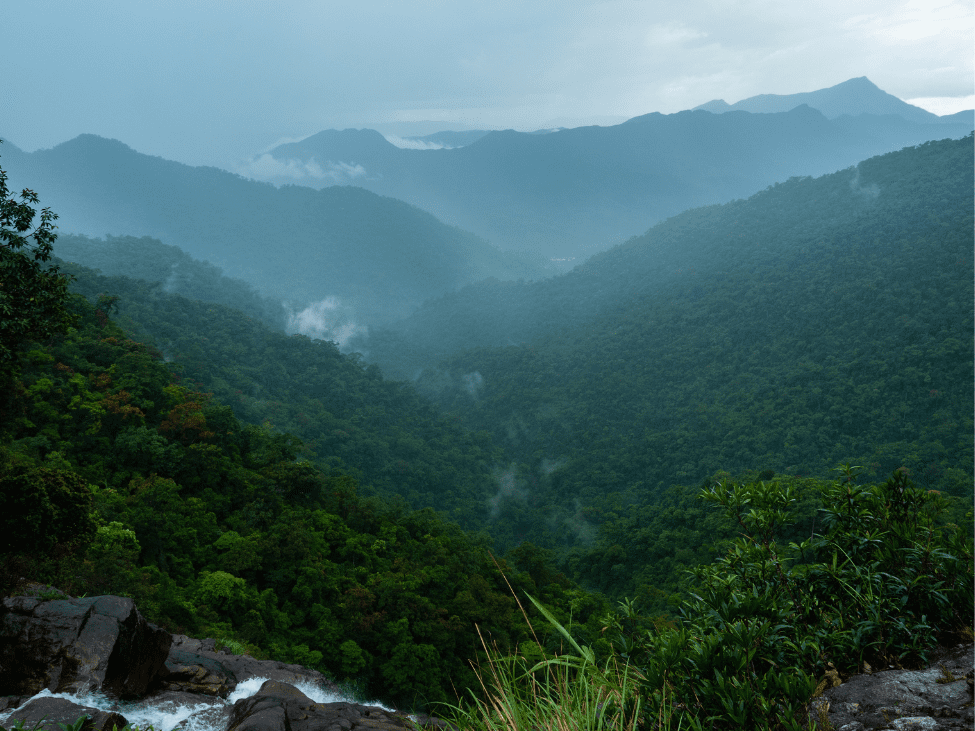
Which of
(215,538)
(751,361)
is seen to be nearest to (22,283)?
(215,538)

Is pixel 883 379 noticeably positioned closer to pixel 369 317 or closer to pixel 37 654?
pixel 37 654

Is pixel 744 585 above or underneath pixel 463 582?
above

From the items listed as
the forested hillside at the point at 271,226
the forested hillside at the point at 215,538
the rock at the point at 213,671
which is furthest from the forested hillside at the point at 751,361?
the forested hillside at the point at 271,226

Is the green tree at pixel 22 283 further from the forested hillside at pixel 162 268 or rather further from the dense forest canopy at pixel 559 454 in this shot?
the forested hillside at pixel 162 268

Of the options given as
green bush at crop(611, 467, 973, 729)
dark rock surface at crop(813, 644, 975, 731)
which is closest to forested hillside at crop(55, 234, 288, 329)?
green bush at crop(611, 467, 973, 729)

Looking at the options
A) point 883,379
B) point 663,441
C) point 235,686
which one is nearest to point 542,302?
point 663,441

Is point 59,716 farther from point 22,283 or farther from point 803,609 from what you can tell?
point 803,609
